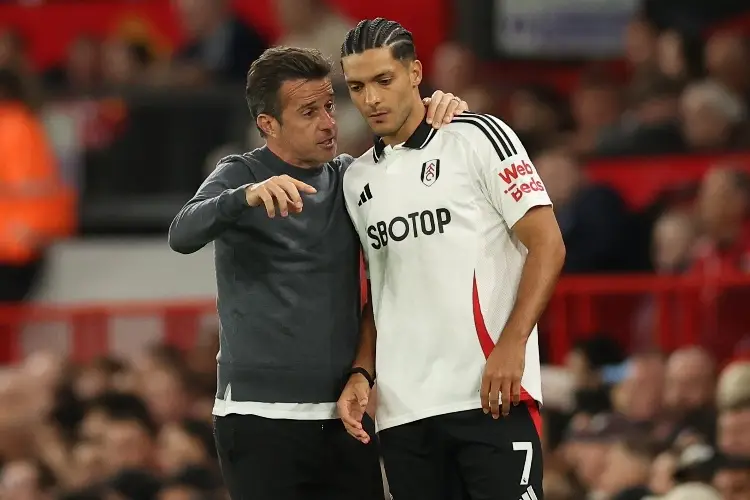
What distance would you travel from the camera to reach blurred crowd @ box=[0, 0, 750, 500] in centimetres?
822

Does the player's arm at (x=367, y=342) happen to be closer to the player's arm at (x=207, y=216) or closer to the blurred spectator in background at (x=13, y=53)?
the player's arm at (x=207, y=216)

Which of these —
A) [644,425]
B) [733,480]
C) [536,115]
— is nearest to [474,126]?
[733,480]

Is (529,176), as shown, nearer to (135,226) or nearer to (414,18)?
(135,226)

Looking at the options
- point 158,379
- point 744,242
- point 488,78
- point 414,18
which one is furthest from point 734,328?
point 414,18

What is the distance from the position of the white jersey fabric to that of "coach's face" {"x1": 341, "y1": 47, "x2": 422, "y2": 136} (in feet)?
0.35

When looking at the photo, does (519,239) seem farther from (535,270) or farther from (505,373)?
(505,373)

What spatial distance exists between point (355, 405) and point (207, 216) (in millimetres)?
723

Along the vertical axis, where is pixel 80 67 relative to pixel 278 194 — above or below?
above

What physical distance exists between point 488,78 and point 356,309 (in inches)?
297

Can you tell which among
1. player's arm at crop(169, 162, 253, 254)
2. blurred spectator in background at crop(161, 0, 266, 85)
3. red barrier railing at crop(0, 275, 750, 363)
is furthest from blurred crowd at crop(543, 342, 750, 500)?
blurred spectator in background at crop(161, 0, 266, 85)

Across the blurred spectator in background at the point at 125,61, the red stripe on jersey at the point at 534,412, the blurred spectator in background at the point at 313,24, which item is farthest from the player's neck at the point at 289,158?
the blurred spectator in background at the point at 125,61

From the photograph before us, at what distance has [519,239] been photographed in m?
5.16

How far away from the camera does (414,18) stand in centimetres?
1366

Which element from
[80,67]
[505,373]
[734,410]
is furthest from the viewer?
[80,67]
